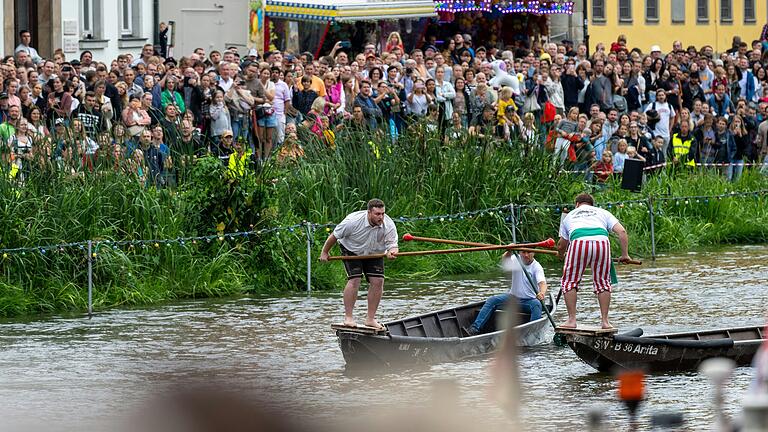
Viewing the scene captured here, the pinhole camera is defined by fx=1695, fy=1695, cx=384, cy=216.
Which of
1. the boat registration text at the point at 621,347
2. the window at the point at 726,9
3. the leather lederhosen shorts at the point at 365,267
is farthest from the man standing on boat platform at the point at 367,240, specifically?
the window at the point at 726,9

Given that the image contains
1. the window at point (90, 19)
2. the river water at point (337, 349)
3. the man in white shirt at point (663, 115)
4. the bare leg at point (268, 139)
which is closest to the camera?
the river water at point (337, 349)

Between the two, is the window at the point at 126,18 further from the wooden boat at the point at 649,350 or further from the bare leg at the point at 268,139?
the wooden boat at the point at 649,350

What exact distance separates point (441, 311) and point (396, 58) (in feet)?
41.3

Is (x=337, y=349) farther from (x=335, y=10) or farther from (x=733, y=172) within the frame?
(x=335, y=10)

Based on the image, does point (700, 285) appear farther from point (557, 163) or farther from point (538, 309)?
point (538, 309)

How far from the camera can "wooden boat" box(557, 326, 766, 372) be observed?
15.9 metres

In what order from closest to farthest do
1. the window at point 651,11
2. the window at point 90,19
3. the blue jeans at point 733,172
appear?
the blue jeans at point 733,172 → the window at point 90,19 → the window at point 651,11

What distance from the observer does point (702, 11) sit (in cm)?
7006

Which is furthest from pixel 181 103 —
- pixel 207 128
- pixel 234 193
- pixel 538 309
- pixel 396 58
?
pixel 538 309

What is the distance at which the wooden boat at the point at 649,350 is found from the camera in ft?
52.2

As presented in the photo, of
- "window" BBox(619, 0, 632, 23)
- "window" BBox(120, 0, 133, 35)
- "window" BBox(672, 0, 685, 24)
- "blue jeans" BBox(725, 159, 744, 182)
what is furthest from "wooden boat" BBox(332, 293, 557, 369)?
"window" BBox(672, 0, 685, 24)

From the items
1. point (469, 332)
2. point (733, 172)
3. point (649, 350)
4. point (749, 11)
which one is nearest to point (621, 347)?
point (649, 350)

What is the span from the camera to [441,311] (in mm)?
18438

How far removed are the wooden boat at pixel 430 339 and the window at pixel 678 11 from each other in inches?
2065
